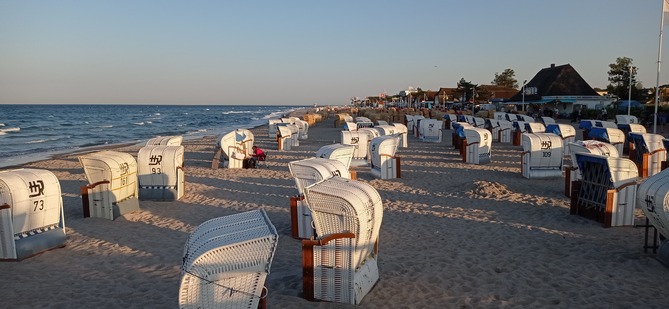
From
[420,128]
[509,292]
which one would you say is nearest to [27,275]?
[509,292]

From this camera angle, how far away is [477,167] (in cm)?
1741

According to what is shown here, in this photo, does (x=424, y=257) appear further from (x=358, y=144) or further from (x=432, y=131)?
(x=432, y=131)

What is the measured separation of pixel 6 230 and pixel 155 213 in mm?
3600

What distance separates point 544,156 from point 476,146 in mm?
3863

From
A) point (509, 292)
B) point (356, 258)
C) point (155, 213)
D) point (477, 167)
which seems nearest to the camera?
point (356, 258)

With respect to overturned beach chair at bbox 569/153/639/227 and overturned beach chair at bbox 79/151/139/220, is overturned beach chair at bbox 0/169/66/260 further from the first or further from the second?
overturned beach chair at bbox 569/153/639/227

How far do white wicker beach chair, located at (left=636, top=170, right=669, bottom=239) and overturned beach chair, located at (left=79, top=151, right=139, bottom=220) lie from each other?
9603 millimetres

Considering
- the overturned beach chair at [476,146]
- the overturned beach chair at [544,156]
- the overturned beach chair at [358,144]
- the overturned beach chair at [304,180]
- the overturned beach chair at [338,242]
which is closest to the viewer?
the overturned beach chair at [338,242]

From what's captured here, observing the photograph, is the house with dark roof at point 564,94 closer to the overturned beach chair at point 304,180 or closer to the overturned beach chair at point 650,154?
the overturned beach chair at point 650,154

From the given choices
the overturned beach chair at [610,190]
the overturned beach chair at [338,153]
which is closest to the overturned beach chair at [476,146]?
the overturned beach chair at [338,153]

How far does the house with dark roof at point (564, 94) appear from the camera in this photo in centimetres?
4791

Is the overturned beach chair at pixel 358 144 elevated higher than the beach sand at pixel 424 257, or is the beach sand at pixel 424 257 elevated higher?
the overturned beach chair at pixel 358 144

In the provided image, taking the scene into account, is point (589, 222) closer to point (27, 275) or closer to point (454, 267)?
point (454, 267)

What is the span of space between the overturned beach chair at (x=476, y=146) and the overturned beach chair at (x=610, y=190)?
8.45 m
